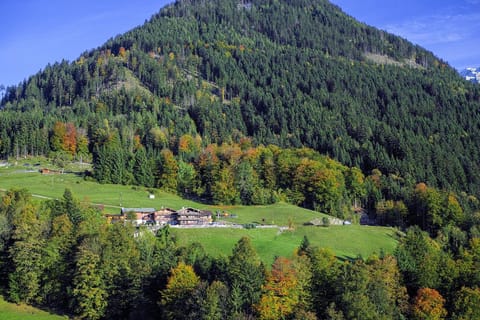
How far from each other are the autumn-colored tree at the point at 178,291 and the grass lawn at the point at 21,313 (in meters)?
13.3

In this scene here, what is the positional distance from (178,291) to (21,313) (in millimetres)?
19754

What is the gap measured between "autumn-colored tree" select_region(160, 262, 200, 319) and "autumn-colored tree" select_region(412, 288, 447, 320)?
2680cm

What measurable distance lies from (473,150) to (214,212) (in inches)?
4362

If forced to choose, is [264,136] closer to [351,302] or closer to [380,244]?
[380,244]

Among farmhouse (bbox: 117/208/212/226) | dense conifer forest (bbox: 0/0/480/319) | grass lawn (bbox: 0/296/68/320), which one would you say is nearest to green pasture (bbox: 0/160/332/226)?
farmhouse (bbox: 117/208/212/226)

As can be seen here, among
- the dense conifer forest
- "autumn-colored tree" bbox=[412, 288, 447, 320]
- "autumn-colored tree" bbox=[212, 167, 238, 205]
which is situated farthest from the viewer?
"autumn-colored tree" bbox=[212, 167, 238, 205]

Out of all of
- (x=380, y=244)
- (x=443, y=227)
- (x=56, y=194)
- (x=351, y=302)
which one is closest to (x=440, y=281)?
(x=351, y=302)

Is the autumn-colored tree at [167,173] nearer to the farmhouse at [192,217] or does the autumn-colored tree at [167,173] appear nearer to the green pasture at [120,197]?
the green pasture at [120,197]

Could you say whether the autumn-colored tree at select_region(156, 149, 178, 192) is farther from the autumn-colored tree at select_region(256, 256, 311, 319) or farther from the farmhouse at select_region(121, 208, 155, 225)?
the autumn-colored tree at select_region(256, 256, 311, 319)

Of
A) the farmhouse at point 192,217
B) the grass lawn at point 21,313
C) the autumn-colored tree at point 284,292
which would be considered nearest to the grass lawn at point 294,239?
the farmhouse at point 192,217

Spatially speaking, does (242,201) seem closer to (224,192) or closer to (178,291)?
(224,192)

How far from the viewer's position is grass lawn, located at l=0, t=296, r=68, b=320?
57356 mm

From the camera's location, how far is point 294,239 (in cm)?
8862

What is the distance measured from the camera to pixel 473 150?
6718 inches
